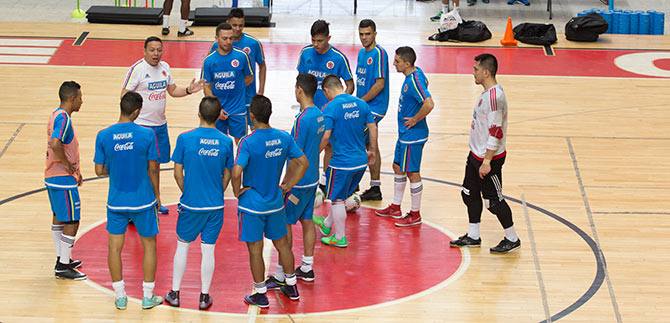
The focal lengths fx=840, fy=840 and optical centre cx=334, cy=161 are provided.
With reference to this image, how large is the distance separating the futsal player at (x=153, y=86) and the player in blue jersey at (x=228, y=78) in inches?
22.2

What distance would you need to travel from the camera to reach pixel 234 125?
10.2m

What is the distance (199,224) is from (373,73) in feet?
11.1

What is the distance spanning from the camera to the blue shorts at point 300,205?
25.9ft

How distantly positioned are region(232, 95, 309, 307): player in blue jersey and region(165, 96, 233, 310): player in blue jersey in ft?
0.53

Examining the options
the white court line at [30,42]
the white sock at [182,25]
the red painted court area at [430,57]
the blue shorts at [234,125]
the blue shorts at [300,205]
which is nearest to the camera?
the blue shorts at [300,205]

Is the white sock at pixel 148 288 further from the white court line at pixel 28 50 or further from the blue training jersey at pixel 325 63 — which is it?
the white court line at pixel 28 50

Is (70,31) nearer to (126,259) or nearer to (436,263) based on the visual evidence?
(126,259)

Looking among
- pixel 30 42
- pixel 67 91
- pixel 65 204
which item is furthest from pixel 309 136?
pixel 30 42

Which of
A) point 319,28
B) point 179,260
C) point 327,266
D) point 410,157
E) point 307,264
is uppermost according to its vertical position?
point 319,28

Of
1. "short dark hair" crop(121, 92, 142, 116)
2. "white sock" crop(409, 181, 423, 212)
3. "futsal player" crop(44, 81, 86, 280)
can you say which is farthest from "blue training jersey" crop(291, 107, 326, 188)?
"futsal player" crop(44, 81, 86, 280)

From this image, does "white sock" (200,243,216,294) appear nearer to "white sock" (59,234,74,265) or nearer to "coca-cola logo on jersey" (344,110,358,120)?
"white sock" (59,234,74,265)

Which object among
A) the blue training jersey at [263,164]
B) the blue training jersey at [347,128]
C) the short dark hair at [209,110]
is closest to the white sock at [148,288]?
the blue training jersey at [263,164]

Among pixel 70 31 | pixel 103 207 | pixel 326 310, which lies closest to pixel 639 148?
pixel 326 310

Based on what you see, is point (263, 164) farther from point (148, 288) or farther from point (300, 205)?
point (148, 288)
